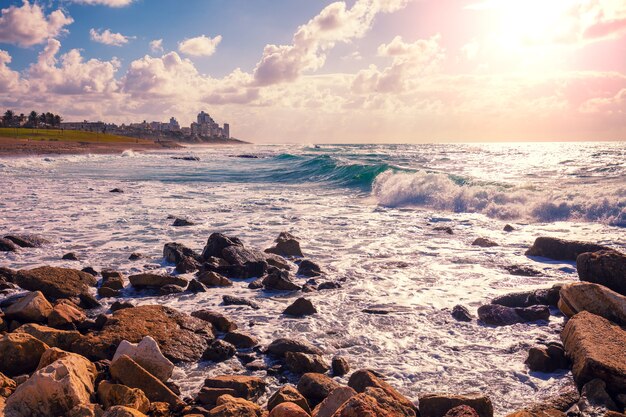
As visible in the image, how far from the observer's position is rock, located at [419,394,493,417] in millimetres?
3992

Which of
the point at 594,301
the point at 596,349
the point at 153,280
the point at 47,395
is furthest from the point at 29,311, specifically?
the point at 594,301

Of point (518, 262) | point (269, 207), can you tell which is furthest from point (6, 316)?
point (269, 207)

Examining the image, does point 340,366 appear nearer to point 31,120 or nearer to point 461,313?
point 461,313

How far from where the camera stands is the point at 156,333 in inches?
214

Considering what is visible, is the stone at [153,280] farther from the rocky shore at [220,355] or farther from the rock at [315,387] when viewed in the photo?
the rock at [315,387]

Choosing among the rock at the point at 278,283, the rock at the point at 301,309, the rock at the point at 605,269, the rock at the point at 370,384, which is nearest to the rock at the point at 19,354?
the rock at the point at 370,384

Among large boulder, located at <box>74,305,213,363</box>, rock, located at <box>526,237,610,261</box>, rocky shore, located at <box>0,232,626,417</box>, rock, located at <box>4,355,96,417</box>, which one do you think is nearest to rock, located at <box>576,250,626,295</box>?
rocky shore, located at <box>0,232,626,417</box>

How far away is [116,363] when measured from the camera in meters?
4.23

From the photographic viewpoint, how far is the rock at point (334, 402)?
365 cm

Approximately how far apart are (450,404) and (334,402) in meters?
1.09

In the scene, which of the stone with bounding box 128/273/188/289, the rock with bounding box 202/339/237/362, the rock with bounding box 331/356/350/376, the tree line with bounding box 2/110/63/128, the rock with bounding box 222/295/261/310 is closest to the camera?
the rock with bounding box 331/356/350/376

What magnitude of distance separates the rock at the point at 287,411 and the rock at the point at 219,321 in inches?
98.7

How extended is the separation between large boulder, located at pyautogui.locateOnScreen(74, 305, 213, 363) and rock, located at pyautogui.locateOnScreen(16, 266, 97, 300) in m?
1.83

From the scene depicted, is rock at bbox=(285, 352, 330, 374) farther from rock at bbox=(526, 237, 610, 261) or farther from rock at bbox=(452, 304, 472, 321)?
rock at bbox=(526, 237, 610, 261)
